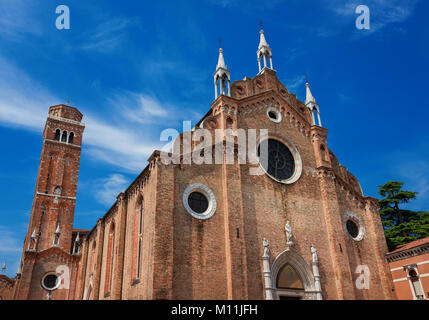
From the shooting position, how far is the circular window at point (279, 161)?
2066 centimetres

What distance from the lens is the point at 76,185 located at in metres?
40.4

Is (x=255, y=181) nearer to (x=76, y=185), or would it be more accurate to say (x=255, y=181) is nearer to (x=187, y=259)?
(x=187, y=259)

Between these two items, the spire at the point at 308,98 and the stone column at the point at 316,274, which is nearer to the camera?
the stone column at the point at 316,274

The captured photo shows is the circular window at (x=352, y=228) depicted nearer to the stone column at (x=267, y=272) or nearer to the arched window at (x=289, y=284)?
the arched window at (x=289, y=284)

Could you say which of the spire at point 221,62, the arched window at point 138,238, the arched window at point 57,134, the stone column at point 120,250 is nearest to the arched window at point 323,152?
the spire at point 221,62

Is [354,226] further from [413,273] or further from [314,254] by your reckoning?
[314,254]

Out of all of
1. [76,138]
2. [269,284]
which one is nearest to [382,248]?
[269,284]

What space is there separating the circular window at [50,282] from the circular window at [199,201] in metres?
22.1

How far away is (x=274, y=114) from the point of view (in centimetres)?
2280

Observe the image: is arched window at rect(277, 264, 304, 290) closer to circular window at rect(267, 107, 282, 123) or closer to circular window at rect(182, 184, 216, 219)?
circular window at rect(182, 184, 216, 219)

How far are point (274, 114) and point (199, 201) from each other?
28.0 feet

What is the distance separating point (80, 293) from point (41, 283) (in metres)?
4.53

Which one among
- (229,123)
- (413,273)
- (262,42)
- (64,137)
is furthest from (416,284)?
(64,137)

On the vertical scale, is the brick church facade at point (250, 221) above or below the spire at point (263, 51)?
below
